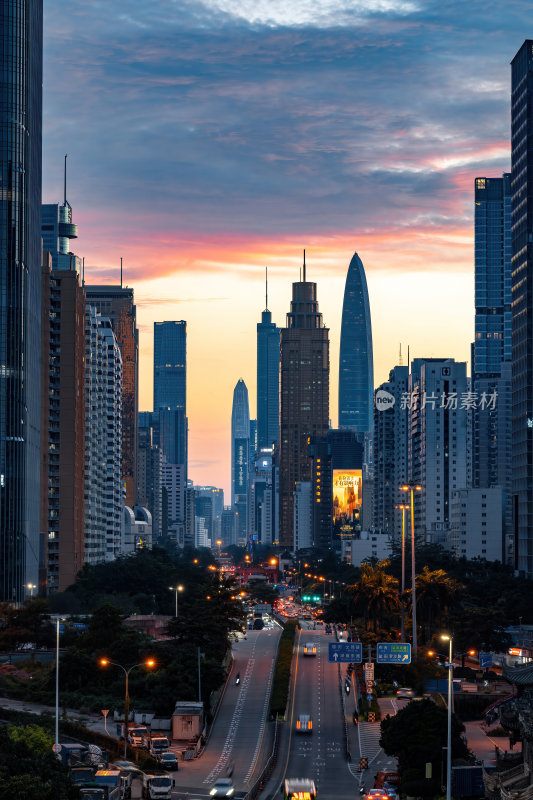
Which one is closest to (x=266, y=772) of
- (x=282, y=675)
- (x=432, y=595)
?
(x=282, y=675)

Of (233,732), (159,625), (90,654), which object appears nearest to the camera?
(233,732)

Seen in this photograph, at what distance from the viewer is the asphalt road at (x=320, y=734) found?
9319 cm

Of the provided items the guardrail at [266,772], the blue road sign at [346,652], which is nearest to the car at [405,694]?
the blue road sign at [346,652]

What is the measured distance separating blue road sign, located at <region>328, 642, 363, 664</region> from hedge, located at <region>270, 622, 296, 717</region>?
608 cm

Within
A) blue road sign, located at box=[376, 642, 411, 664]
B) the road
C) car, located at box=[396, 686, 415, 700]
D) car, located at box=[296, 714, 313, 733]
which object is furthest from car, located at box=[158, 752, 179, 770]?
car, located at box=[396, 686, 415, 700]

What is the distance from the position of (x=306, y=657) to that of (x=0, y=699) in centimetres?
4023

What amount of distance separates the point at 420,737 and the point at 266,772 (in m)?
13.2

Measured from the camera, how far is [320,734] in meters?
112

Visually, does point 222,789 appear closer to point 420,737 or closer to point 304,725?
point 420,737

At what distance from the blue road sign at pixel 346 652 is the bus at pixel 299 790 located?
38.7m

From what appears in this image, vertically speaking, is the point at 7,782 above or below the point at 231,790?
above

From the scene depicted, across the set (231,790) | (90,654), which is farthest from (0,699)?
(231,790)

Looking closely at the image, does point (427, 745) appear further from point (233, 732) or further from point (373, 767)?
point (233, 732)

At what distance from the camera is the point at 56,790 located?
6191cm
